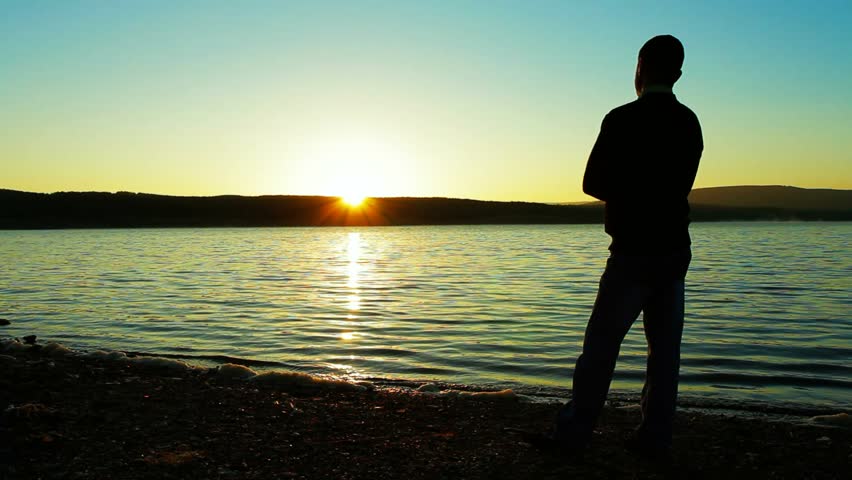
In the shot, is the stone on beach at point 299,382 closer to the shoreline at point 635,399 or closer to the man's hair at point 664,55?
the shoreline at point 635,399

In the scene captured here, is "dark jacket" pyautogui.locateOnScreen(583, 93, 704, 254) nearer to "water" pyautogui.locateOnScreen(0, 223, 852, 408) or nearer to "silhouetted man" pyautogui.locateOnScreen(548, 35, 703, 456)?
"silhouetted man" pyautogui.locateOnScreen(548, 35, 703, 456)

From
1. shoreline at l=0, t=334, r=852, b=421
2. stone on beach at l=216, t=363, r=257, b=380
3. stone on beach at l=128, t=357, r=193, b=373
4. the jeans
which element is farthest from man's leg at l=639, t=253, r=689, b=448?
stone on beach at l=128, t=357, r=193, b=373

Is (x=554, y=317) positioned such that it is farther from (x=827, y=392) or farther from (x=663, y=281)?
(x=663, y=281)

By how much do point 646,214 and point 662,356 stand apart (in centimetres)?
98

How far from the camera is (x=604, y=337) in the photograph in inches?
177

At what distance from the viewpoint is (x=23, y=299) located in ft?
61.6

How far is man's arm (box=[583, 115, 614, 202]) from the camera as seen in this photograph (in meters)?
4.40

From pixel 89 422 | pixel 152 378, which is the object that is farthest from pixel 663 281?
pixel 152 378

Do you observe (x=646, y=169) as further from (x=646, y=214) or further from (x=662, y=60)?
(x=662, y=60)

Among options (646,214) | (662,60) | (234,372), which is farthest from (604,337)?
(234,372)

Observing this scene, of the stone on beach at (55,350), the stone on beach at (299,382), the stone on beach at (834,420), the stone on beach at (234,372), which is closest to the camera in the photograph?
the stone on beach at (834,420)

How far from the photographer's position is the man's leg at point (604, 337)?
4.43 meters

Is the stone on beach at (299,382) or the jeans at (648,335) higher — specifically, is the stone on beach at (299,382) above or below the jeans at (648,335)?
below

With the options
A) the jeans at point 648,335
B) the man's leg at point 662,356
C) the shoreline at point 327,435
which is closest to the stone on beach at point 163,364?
the shoreline at point 327,435
